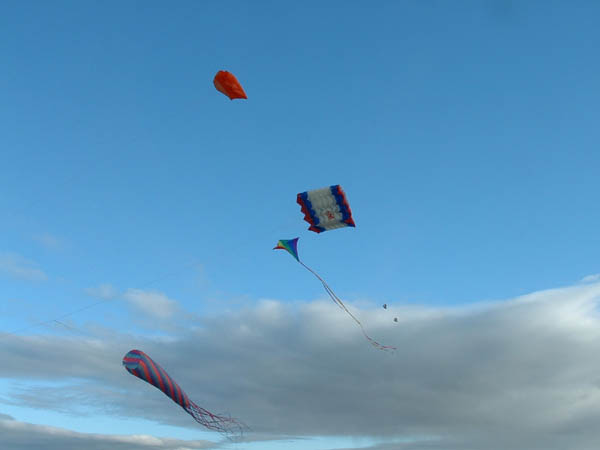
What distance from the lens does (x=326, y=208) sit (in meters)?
50.1

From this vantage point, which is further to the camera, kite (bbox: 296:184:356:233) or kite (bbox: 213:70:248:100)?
kite (bbox: 296:184:356:233)

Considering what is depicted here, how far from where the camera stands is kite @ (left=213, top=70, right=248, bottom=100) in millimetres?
48719

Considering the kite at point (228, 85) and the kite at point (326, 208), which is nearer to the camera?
the kite at point (228, 85)

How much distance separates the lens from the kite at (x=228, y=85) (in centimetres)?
4872

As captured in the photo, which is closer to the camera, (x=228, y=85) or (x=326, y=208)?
(x=228, y=85)

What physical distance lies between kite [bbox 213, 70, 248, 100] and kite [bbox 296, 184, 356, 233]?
34.9 feet

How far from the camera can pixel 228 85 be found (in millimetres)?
48781

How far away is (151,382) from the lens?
46531 millimetres

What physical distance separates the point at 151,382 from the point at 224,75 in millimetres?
27081

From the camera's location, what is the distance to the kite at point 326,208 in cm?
4953

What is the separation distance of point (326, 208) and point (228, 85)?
1389 centimetres

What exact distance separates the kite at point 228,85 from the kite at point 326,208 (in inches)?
419

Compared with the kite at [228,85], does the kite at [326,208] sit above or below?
below

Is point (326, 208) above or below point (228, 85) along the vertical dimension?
below
